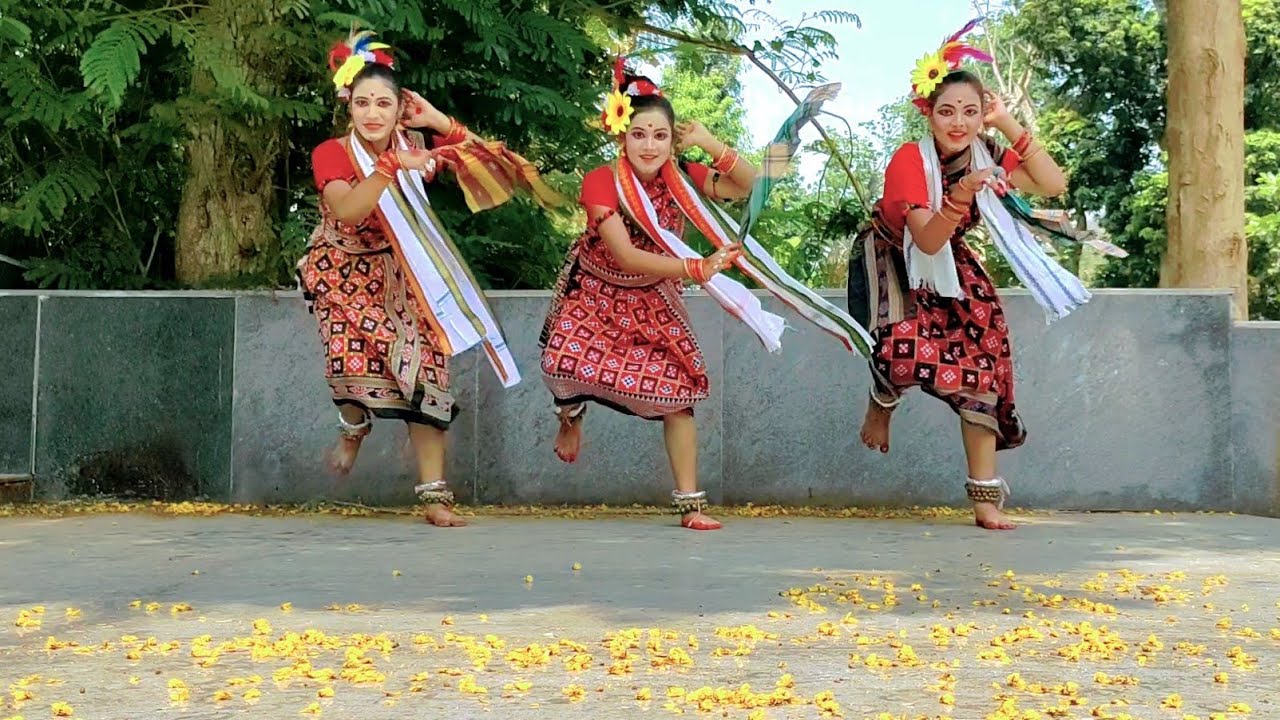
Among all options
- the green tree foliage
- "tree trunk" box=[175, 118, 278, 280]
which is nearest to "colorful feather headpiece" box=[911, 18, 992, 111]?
"tree trunk" box=[175, 118, 278, 280]

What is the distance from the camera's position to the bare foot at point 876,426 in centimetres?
609

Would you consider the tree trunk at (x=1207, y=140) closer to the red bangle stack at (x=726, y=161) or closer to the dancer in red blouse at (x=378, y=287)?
the red bangle stack at (x=726, y=161)

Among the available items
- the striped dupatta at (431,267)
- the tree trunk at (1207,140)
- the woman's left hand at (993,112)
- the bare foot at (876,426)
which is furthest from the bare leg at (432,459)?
the tree trunk at (1207,140)

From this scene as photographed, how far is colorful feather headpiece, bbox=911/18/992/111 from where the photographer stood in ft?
18.4

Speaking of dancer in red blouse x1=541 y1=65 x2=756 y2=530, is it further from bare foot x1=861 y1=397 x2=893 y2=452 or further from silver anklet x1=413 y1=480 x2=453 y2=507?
bare foot x1=861 y1=397 x2=893 y2=452

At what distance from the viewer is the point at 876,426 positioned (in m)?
6.11

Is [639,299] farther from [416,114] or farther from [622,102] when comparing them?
[416,114]

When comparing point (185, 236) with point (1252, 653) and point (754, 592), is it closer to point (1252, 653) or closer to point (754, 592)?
point (754, 592)

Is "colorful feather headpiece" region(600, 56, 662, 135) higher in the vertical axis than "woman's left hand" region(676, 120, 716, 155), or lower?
higher

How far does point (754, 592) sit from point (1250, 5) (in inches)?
808

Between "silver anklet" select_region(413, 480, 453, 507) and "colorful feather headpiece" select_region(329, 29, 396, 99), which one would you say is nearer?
"colorful feather headpiece" select_region(329, 29, 396, 99)

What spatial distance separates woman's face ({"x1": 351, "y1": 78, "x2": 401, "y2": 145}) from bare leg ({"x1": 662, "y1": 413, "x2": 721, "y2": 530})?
1.64 meters

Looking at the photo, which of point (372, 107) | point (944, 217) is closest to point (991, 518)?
point (944, 217)

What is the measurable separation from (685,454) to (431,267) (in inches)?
50.8
